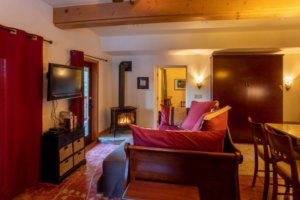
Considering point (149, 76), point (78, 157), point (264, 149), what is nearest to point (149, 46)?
point (149, 76)

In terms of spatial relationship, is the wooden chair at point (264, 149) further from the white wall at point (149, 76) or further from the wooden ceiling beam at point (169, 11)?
the white wall at point (149, 76)

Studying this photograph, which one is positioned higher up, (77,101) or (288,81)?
(288,81)

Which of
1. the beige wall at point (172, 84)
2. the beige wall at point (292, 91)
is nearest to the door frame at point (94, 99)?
the beige wall at point (172, 84)

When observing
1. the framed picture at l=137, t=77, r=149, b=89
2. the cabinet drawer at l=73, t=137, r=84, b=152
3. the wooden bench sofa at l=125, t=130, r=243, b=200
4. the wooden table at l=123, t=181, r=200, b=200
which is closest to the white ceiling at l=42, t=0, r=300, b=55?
the framed picture at l=137, t=77, r=149, b=89

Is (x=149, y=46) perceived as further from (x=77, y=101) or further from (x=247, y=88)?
(x=247, y=88)

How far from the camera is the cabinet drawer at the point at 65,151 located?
288cm

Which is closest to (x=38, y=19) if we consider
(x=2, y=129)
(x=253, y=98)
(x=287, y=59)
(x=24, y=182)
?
(x=2, y=129)

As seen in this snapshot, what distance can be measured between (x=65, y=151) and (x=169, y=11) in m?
2.45

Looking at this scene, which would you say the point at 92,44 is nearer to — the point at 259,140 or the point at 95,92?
the point at 95,92

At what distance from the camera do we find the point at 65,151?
2984 millimetres

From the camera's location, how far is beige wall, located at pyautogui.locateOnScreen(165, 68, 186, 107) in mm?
8680

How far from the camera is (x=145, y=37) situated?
4.86 metres

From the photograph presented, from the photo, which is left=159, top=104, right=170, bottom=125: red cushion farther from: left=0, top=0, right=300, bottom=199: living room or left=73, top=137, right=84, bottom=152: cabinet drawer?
left=73, top=137, right=84, bottom=152: cabinet drawer

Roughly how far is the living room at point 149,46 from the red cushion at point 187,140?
79.5 inches
